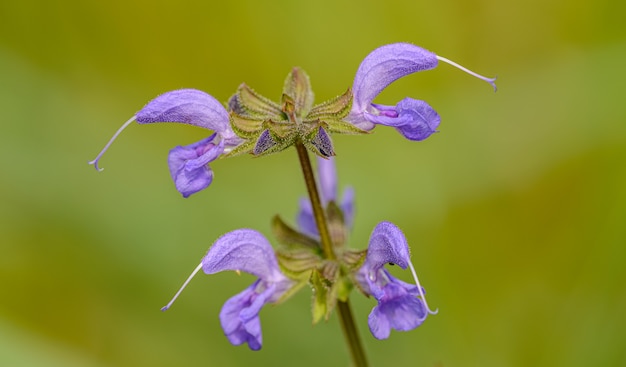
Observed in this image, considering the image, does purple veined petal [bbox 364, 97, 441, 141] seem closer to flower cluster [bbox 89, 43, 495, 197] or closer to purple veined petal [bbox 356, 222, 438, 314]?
flower cluster [bbox 89, 43, 495, 197]

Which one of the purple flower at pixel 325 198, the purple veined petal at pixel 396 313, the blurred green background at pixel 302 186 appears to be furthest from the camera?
the blurred green background at pixel 302 186

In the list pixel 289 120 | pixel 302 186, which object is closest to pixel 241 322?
pixel 289 120

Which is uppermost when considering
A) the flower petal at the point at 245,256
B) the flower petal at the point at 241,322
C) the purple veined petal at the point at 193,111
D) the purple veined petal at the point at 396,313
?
the purple veined petal at the point at 193,111

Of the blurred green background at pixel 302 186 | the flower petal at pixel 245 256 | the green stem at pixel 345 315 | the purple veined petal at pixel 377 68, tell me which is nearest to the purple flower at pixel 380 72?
the purple veined petal at pixel 377 68

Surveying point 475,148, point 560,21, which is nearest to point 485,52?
point 560,21

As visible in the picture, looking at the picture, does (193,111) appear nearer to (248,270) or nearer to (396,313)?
(248,270)

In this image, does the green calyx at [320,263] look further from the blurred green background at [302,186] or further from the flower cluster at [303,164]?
the blurred green background at [302,186]
